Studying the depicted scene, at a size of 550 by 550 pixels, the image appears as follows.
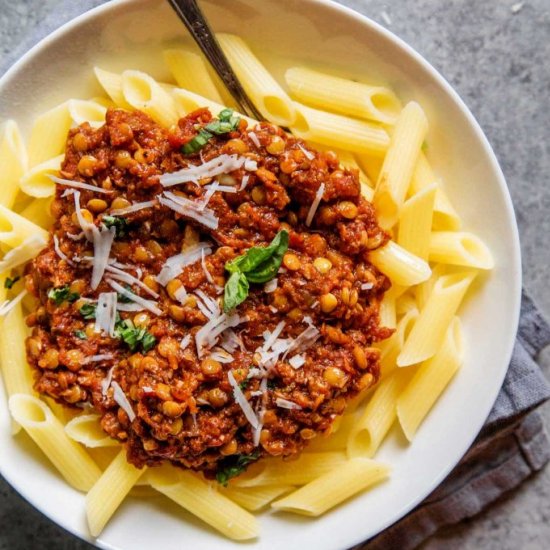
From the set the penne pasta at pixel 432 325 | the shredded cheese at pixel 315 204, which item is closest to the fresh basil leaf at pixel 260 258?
the shredded cheese at pixel 315 204

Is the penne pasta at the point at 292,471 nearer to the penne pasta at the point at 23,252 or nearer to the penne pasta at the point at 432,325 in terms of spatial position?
the penne pasta at the point at 432,325

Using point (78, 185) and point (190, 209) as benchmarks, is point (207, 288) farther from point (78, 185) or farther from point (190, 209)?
point (78, 185)

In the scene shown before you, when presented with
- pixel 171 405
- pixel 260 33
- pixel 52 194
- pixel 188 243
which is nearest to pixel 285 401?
pixel 171 405

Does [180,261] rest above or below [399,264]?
below

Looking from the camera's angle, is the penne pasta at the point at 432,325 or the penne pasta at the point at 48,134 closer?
the penne pasta at the point at 432,325

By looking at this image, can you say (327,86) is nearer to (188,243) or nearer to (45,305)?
(188,243)

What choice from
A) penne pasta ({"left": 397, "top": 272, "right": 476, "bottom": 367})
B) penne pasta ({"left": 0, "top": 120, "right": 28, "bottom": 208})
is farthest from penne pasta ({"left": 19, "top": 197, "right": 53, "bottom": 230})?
penne pasta ({"left": 397, "top": 272, "right": 476, "bottom": 367})

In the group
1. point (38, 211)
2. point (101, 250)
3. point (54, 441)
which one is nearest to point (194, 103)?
point (101, 250)
